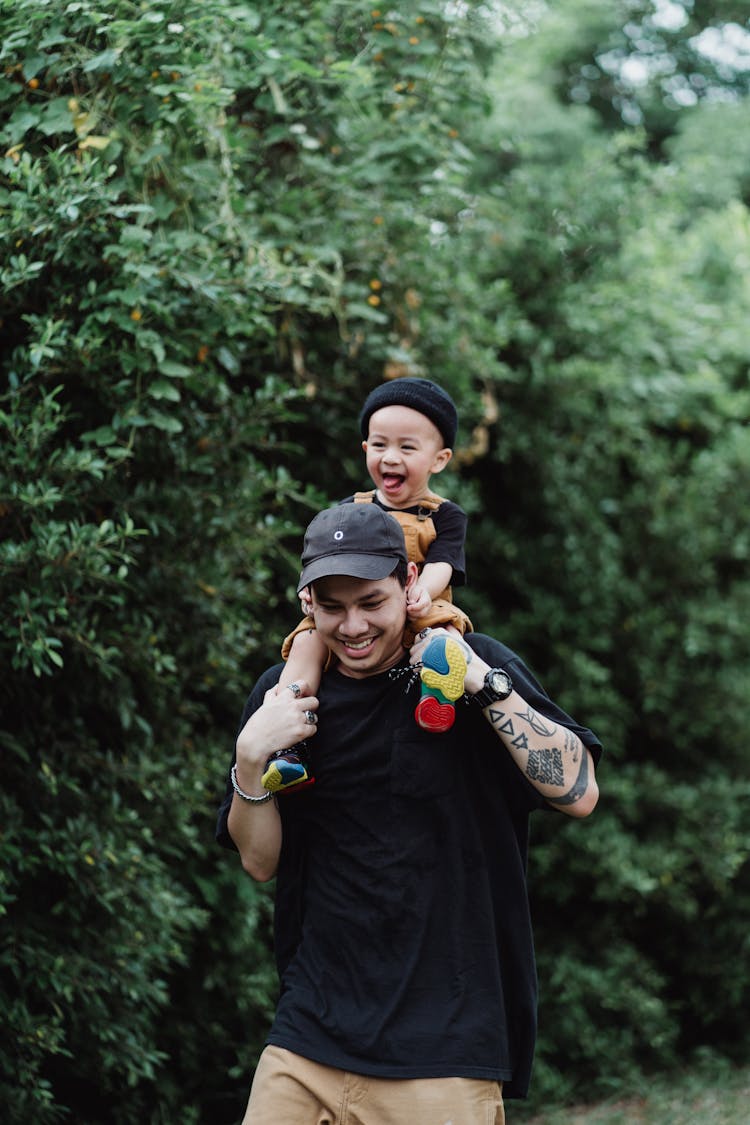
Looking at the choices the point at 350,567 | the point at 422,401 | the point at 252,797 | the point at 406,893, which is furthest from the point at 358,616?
the point at 422,401

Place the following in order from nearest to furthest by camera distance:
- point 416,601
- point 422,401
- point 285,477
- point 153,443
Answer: point 416,601 → point 422,401 → point 153,443 → point 285,477

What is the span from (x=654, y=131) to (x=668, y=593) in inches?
475

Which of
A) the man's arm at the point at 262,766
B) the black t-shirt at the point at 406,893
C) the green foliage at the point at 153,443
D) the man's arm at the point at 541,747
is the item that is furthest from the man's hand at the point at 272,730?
the green foliage at the point at 153,443

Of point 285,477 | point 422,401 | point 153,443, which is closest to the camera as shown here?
point 422,401

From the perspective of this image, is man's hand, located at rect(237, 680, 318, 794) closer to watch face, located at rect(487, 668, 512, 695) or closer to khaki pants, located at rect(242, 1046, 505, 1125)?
watch face, located at rect(487, 668, 512, 695)

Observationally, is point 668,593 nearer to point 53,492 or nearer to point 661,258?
point 661,258

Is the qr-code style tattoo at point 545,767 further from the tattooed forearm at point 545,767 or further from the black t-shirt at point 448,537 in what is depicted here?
the black t-shirt at point 448,537

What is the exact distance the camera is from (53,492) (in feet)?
12.7

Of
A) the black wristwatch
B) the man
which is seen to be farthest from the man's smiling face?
the black wristwatch

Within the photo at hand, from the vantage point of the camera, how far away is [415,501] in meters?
3.41

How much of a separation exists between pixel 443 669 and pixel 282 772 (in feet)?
1.28

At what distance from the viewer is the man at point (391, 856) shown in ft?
8.93

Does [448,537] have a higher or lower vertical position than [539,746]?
higher

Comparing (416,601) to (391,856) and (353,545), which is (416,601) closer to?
(353,545)
